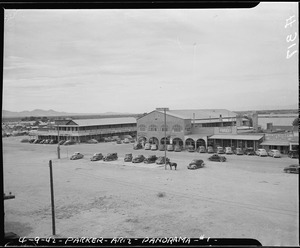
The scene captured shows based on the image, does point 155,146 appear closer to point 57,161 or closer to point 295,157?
point 57,161

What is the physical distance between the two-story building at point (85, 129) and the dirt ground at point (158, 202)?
12027mm

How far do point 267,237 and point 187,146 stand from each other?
53.3ft

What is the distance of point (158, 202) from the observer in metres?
8.95

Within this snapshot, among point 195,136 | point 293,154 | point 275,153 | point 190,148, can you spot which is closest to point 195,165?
point 275,153

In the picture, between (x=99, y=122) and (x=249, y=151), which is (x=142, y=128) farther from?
(x=249, y=151)

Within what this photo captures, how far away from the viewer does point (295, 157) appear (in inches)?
669

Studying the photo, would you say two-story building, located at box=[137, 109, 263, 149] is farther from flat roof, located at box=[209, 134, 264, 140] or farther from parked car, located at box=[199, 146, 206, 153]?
parked car, located at box=[199, 146, 206, 153]

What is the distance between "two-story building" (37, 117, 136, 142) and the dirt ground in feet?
39.5

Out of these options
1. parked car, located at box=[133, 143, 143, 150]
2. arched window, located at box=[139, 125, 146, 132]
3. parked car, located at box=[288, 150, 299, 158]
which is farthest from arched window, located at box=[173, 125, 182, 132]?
parked car, located at box=[288, 150, 299, 158]

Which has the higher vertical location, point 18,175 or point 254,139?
point 254,139

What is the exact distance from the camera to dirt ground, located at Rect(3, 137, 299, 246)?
22.0 ft

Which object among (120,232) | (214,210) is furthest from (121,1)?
(214,210)

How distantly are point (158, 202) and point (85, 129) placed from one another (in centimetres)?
1995

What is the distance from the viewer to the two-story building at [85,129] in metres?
27.3
